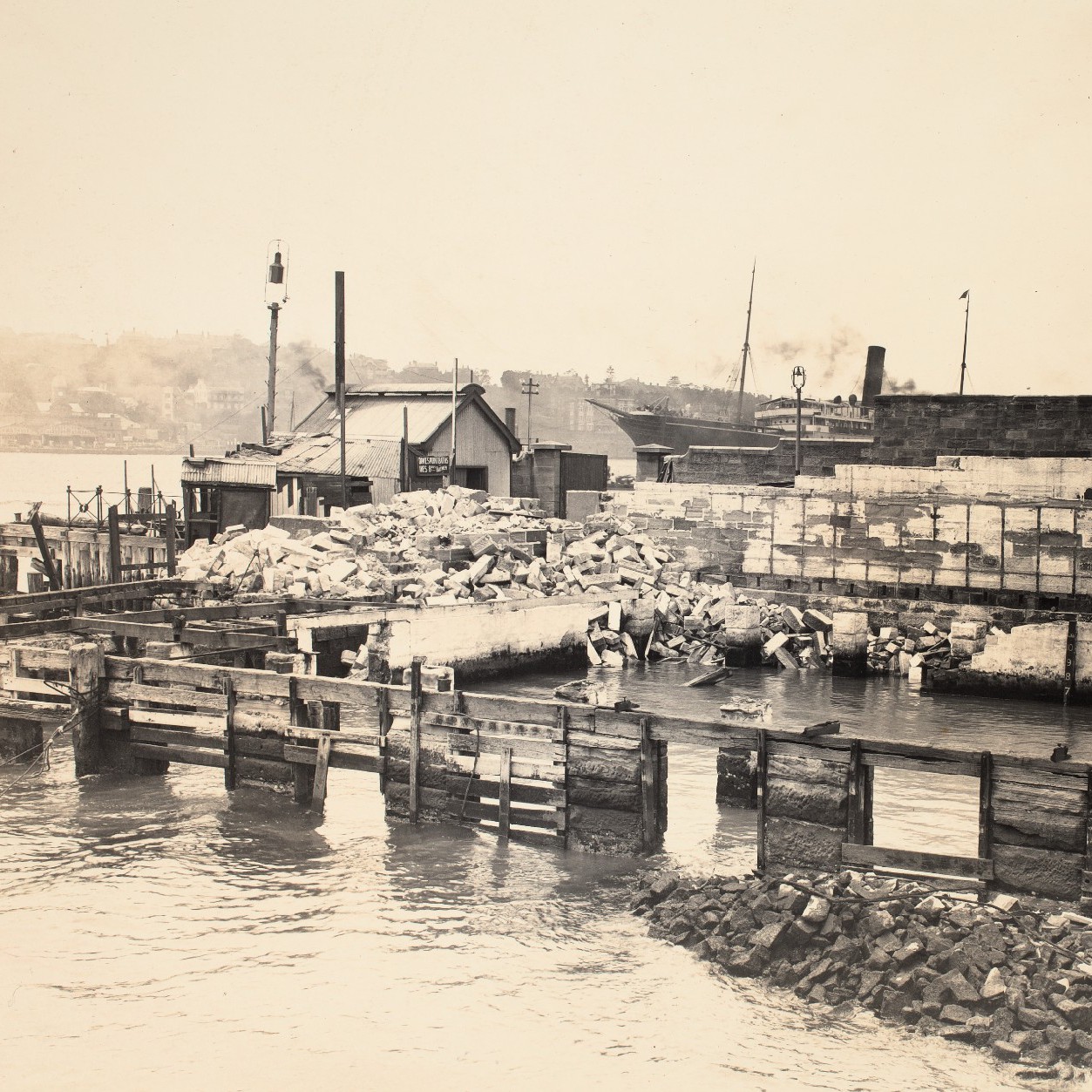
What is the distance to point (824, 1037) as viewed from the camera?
6.67 m

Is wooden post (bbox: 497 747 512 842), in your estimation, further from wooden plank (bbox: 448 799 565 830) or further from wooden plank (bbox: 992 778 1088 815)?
wooden plank (bbox: 992 778 1088 815)

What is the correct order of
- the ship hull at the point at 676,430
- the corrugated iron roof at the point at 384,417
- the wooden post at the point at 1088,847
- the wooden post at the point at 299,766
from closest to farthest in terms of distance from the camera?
the wooden post at the point at 1088,847 → the wooden post at the point at 299,766 → the corrugated iron roof at the point at 384,417 → the ship hull at the point at 676,430

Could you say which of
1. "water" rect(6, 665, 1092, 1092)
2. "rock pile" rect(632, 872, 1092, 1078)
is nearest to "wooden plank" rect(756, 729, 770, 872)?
"rock pile" rect(632, 872, 1092, 1078)

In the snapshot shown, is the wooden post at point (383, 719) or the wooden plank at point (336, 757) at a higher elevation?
the wooden post at point (383, 719)

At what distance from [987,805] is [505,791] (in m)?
4.10

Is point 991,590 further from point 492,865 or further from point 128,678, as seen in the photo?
point 128,678

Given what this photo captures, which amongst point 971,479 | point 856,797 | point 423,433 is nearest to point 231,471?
point 423,433

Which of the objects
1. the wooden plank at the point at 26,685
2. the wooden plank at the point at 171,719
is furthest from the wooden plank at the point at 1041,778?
the wooden plank at the point at 26,685

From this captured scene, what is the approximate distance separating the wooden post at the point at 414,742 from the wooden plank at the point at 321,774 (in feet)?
3.08

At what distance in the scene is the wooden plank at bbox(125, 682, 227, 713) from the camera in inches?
448

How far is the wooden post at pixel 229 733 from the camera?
11219 millimetres

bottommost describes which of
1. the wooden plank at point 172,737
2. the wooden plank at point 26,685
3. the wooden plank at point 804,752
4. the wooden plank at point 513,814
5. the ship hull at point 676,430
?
the wooden plank at point 513,814

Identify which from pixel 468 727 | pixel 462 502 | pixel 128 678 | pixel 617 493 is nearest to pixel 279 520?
pixel 462 502

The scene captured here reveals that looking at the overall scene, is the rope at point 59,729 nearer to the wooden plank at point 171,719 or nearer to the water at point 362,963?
the water at point 362,963
